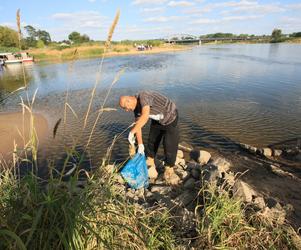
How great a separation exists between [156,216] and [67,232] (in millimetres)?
1205

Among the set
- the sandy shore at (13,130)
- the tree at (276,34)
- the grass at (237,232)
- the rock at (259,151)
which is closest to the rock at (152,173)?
the grass at (237,232)

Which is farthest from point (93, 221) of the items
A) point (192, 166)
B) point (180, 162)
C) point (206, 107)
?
point (206, 107)

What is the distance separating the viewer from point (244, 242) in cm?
262

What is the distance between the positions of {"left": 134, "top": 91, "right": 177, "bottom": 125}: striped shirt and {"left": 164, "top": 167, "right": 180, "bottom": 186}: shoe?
3.50 feet

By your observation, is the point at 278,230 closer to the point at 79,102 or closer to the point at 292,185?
the point at 292,185

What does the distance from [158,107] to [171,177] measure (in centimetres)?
149

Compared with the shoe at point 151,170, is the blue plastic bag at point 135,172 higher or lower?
higher

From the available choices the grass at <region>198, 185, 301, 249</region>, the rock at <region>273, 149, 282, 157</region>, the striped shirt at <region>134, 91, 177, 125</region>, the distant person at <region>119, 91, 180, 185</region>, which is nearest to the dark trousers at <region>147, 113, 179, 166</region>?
the distant person at <region>119, 91, 180, 185</region>

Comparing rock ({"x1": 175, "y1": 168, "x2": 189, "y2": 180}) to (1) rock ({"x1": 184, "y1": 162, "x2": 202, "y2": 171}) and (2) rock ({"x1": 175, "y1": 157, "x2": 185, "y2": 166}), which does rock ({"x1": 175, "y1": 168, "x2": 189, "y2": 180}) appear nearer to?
(1) rock ({"x1": 184, "y1": 162, "x2": 202, "y2": 171})

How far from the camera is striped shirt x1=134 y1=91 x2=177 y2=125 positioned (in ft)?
13.9

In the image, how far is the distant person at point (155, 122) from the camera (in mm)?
4145

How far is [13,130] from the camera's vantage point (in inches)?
348

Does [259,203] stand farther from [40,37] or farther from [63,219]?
[40,37]

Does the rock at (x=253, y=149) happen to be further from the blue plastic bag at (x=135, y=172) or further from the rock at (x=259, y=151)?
the blue plastic bag at (x=135, y=172)
